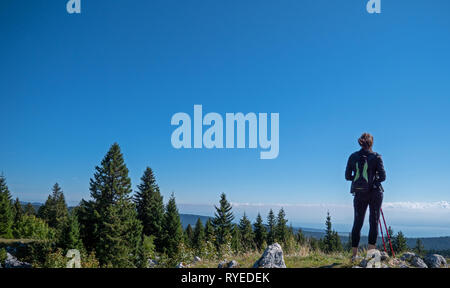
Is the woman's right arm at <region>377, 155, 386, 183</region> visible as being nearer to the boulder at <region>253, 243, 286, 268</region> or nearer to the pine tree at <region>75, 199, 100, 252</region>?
the boulder at <region>253, 243, 286, 268</region>

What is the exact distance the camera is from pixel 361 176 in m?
7.14

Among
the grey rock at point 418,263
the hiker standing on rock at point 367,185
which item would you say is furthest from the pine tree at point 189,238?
the hiker standing on rock at point 367,185

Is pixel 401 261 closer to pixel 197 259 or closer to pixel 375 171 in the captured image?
pixel 375 171

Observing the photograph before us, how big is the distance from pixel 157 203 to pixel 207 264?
151 ft

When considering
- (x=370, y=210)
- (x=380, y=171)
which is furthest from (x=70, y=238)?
(x=380, y=171)

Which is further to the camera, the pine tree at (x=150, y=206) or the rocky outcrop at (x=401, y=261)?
the pine tree at (x=150, y=206)

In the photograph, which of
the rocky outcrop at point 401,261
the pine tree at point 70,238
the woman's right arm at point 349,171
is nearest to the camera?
the rocky outcrop at point 401,261

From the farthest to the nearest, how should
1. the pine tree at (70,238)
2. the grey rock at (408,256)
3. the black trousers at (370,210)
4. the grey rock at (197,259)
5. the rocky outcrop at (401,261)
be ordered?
the pine tree at (70,238) < the grey rock at (197,259) < the grey rock at (408,256) < the black trousers at (370,210) < the rocky outcrop at (401,261)

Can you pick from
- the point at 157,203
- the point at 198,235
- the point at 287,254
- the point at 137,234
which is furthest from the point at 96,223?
the point at 287,254

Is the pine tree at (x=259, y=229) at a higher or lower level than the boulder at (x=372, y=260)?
lower

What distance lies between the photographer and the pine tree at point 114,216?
38594mm

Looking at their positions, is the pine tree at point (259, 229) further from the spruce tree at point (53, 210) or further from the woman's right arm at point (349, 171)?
the woman's right arm at point (349, 171)
